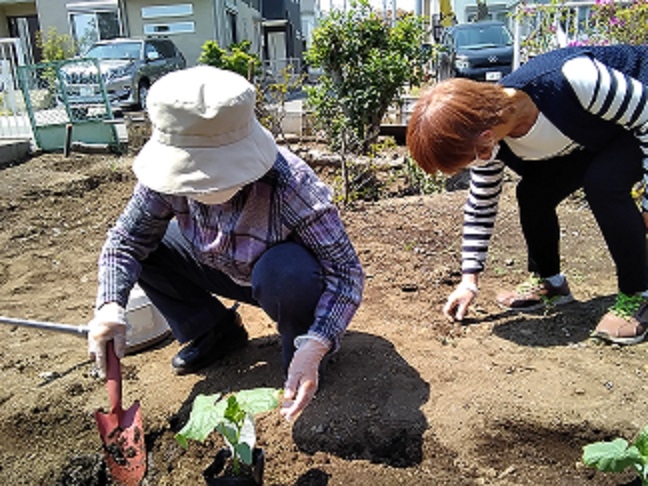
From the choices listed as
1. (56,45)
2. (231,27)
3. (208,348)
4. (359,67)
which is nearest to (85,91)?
(359,67)

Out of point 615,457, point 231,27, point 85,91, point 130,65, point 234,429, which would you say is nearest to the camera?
point 615,457

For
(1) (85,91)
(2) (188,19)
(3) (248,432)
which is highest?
(2) (188,19)

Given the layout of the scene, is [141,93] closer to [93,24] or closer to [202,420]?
[93,24]

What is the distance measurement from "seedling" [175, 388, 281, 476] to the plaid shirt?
270mm

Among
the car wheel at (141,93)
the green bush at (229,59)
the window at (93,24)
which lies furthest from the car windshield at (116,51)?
the window at (93,24)

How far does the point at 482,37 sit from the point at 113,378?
12113 millimetres

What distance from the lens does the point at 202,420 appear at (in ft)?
4.74

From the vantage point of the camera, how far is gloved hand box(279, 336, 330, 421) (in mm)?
1593

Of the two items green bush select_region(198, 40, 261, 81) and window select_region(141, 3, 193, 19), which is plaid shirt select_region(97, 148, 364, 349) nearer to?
green bush select_region(198, 40, 261, 81)

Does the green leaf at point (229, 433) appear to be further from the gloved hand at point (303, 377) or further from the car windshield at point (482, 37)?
the car windshield at point (482, 37)

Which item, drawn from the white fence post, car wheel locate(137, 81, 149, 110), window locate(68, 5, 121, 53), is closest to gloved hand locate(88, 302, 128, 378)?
the white fence post

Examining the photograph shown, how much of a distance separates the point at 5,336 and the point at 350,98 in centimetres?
379

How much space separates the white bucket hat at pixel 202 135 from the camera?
1.45m

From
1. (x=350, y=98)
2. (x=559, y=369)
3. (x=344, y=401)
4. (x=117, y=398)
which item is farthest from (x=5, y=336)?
(x=350, y=98)
